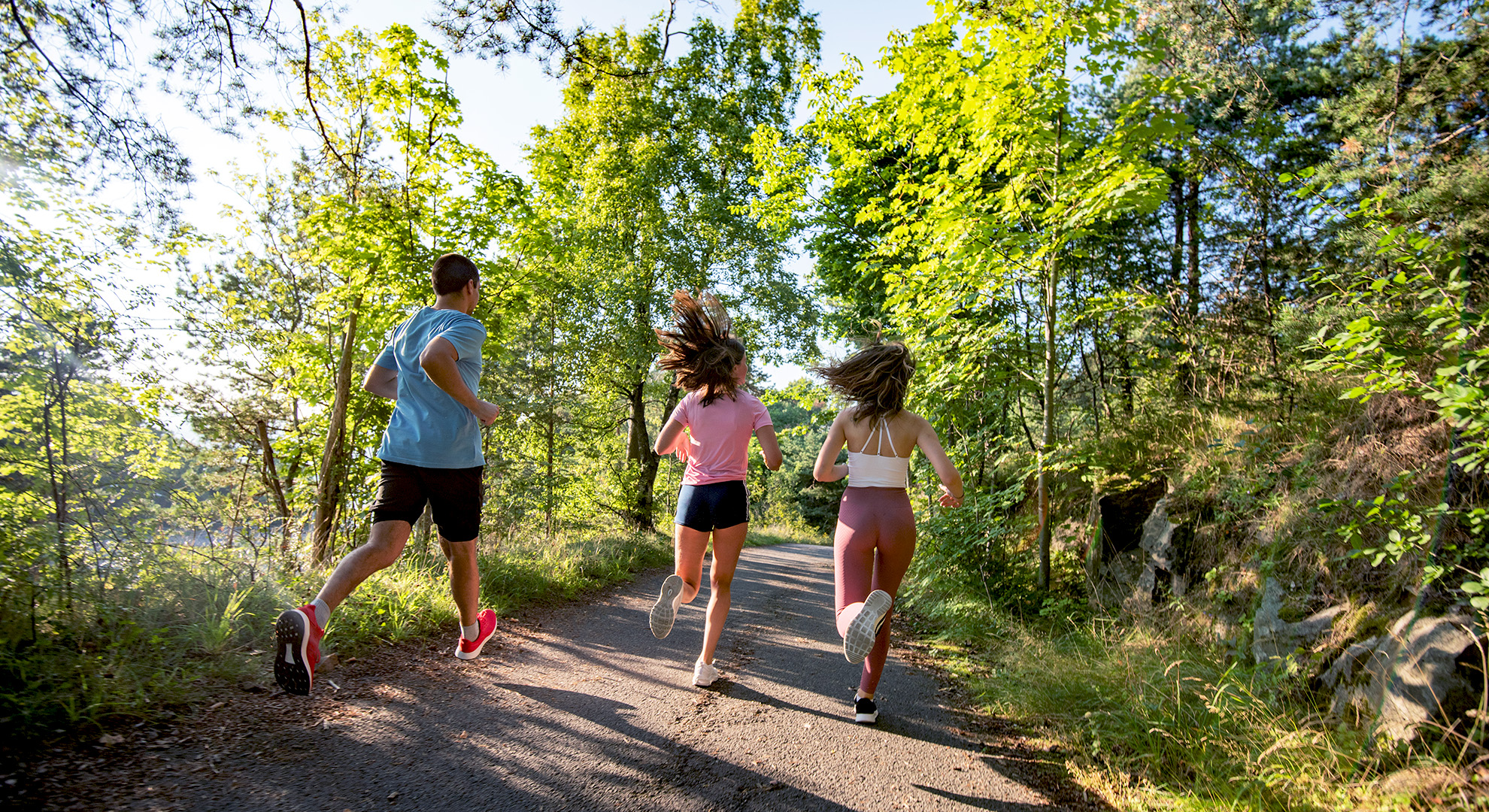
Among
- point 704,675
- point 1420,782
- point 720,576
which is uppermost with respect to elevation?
point 720,576

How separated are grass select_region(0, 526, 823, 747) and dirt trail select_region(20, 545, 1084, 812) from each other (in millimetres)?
280

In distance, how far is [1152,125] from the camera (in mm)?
5270

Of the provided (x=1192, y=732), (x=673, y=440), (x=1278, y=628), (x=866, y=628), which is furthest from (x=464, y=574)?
(x=1278, y=628)

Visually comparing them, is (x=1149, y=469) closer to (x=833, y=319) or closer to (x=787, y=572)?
(x=787, y=572)

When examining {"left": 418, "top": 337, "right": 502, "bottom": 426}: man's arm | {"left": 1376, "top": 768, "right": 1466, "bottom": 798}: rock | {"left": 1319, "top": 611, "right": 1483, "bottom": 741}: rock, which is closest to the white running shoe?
{"left": 418, "top": 337, "right": 502, "bottom": 426}: man's arm

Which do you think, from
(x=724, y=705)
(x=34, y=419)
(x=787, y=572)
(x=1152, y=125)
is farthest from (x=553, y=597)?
(x=1152, y=125)

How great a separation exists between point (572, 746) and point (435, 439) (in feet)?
5.64

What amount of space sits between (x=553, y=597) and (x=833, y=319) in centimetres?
1020

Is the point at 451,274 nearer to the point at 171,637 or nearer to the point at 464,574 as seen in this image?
the point at 464,574

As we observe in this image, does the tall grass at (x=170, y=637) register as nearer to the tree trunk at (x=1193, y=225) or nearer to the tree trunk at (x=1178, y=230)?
the tree trunk at (x=1193, y=225)

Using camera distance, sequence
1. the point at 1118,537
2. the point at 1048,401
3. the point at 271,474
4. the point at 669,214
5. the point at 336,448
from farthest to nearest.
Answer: the point at 669,214 → the point at 271,474 → the point at 336,448 → the point at 1118,537 → the point at 1048,401

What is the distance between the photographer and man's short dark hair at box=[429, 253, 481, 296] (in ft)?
12.1

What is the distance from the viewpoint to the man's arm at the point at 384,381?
11.9ft

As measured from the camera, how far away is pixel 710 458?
13.8ft
